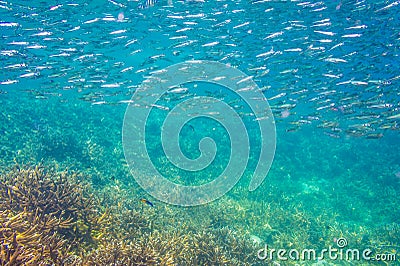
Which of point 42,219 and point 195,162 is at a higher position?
point 42,219

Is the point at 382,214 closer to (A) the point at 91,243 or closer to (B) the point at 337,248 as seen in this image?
(B) the point at 337,248

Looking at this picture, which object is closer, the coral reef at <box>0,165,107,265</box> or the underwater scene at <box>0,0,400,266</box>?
the coral reef at <box>0,165,107,265</box>

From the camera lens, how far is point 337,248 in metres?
9.19

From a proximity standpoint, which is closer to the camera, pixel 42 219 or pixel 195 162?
pixel 42 219

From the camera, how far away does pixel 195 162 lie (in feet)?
48.9

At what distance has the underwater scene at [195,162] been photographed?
5.63 m

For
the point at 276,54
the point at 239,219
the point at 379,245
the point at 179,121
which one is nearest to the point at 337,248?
the point at 379,245

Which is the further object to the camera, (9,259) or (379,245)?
(379,245)

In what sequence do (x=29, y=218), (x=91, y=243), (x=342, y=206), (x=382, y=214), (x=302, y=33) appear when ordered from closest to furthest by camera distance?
(x=29, y=218)
(x=91, y=243)
(x=382, y=214)
(x=342, y=206)
(x=302, y=33)

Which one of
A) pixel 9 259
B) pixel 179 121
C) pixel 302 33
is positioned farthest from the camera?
pixel 302 33

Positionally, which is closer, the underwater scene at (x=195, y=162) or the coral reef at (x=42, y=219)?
the coral reef at (x=42, y=219)

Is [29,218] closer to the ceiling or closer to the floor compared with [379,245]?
closer to the ceiling

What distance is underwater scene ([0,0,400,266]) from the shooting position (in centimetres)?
563

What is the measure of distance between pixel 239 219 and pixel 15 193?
23.8 feet
